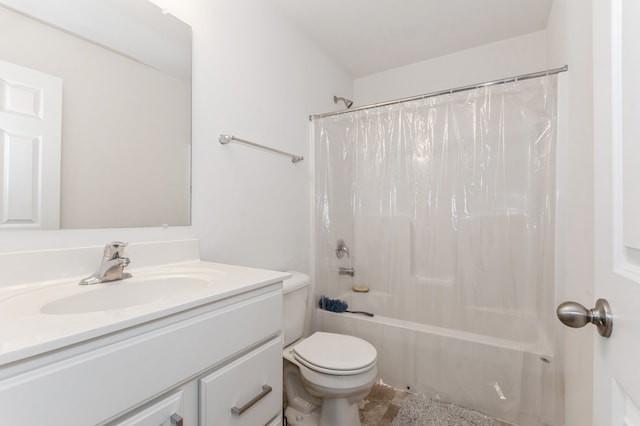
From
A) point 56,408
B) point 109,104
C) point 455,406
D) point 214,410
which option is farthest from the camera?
point 455,406

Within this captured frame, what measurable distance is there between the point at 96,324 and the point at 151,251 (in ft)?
2.07

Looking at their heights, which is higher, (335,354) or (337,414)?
(335,354)

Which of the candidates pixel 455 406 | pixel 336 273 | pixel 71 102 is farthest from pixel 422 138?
pixel 71 102

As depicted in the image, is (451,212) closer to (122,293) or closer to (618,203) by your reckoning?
(618,203)

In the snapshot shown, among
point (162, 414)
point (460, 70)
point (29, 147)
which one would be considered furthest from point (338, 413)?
point (460, 70)

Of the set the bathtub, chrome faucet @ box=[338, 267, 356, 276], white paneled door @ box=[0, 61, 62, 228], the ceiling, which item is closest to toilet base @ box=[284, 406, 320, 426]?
the bathtub

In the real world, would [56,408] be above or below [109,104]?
below

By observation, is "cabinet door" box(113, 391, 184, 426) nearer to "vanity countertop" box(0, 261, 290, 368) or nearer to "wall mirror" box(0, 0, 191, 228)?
"vanity countertop" box(0, 261, 290, 368)

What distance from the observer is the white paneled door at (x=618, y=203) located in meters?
0.42

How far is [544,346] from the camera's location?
4.80 feet

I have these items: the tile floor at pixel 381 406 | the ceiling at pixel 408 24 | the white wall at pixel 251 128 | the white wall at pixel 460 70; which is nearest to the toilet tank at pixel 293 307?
the white wall at pixel 251 128

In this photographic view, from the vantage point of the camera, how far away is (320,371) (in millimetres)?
1301

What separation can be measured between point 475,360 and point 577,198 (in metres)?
0.99

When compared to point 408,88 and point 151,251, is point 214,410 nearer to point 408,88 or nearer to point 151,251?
point 151,251
